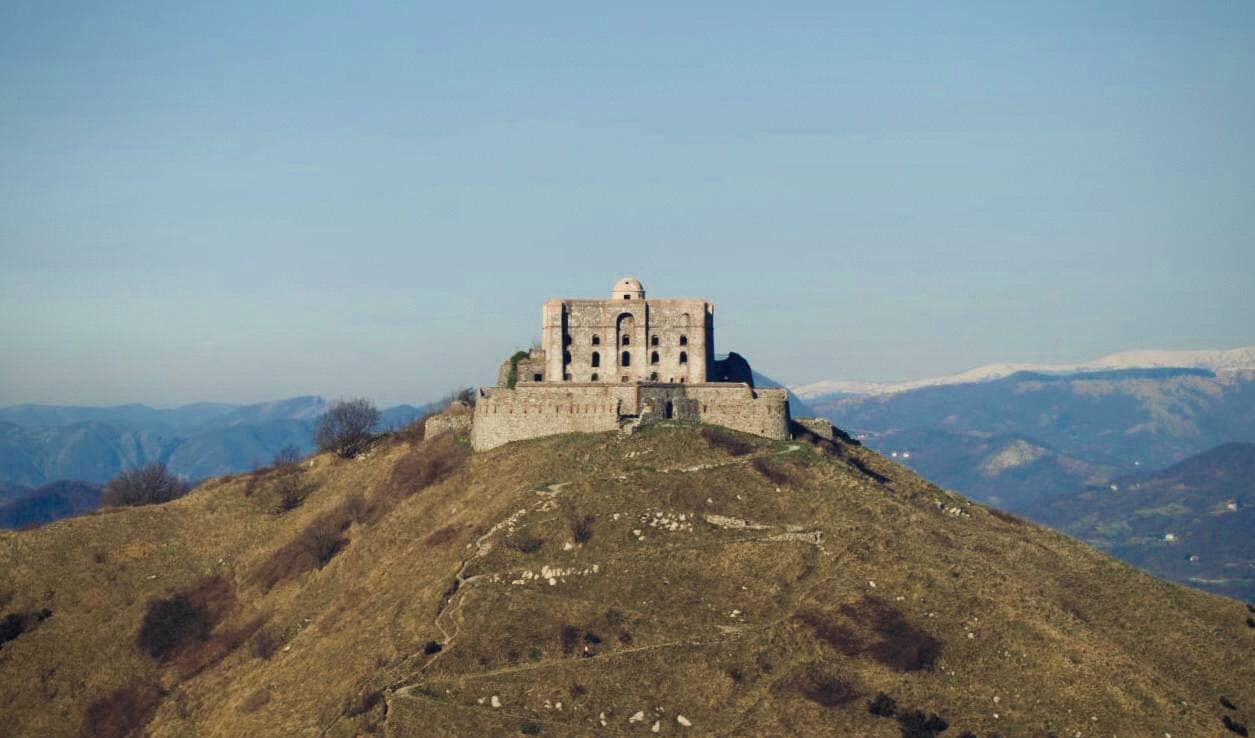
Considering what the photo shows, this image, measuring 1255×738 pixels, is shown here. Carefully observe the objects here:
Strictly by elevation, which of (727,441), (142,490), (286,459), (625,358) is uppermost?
(625,358)

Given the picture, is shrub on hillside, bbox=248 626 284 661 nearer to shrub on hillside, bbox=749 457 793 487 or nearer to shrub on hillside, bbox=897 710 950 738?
shrub on hillside, bbox=749 457 793 487

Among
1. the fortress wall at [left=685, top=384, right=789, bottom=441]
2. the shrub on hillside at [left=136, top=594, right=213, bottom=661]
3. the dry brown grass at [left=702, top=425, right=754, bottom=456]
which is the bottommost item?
the shrub on hillside at [left=136, top=594, right=213, bottom=661]

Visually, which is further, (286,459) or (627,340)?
(286,459)

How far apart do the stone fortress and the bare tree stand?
1802 cm

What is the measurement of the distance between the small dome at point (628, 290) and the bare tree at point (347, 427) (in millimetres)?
33896

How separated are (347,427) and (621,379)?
35.4 m

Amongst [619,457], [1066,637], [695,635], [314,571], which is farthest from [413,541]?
[1066,637]

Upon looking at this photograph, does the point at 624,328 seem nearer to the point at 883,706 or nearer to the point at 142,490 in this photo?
the point at 883,706

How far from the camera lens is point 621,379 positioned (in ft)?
409

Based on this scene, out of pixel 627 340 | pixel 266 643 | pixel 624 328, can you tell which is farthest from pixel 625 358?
pixel 266 643

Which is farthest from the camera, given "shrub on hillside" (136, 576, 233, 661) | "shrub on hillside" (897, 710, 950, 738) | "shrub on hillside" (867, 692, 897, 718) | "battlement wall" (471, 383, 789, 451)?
"battlement wall" (471, 383, 789, 451)

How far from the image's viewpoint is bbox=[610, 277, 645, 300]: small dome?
127 m

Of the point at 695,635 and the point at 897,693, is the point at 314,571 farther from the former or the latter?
the point at 897,693

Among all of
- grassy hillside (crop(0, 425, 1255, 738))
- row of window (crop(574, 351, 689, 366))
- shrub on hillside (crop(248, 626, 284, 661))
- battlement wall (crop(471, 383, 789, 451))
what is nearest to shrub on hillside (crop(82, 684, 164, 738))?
grassy hillside (crop(0, 425, 1255, 738))
